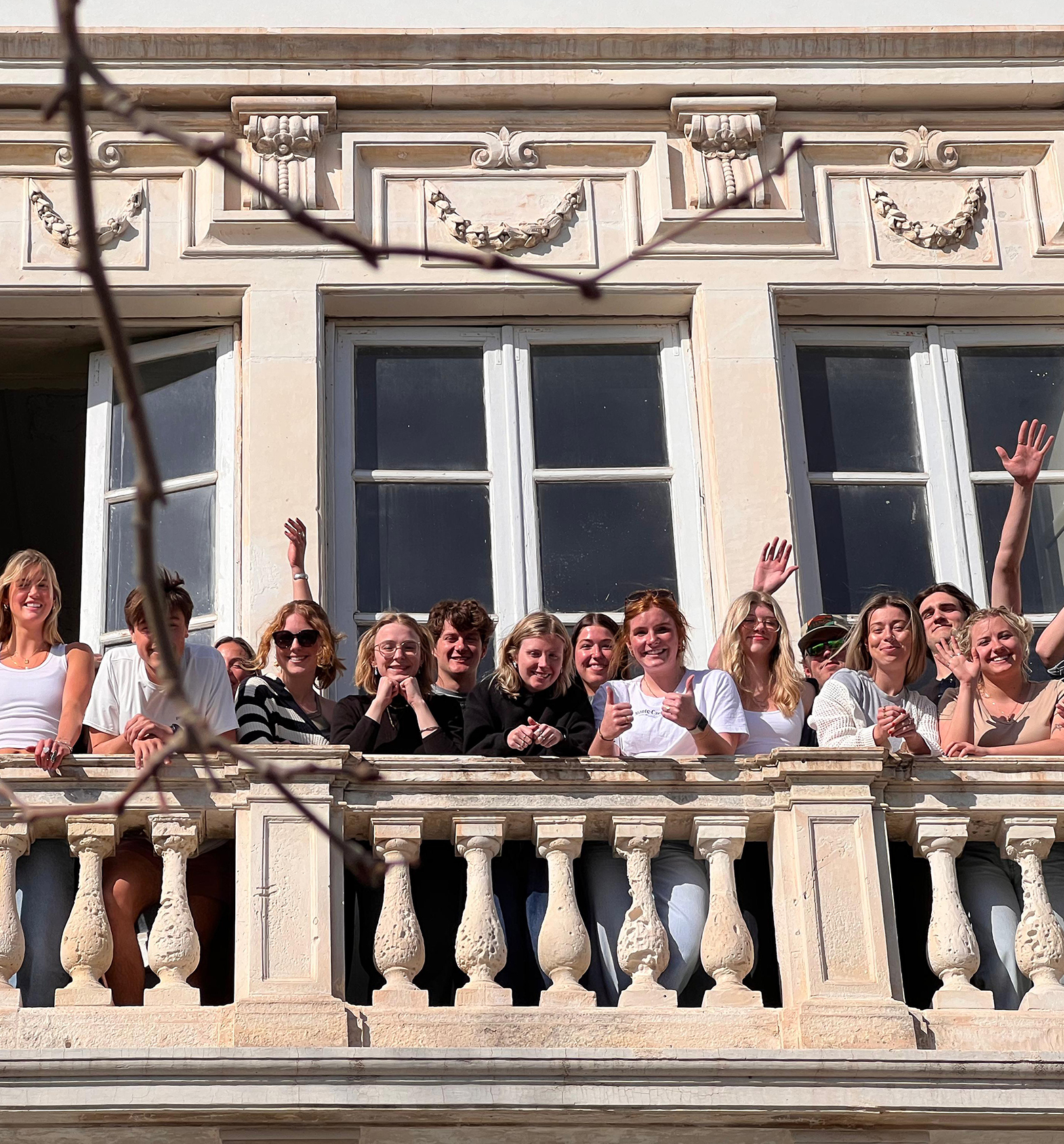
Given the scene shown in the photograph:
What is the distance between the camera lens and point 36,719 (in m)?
7.66

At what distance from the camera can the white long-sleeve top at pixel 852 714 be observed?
7.59m

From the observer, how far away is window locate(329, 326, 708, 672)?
9898mm

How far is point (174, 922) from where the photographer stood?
6969mm

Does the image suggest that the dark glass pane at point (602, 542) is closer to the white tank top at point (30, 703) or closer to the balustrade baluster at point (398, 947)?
the white tank top at point (30, 703)

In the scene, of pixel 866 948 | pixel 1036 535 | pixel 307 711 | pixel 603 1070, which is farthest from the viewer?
pixel 1036 535

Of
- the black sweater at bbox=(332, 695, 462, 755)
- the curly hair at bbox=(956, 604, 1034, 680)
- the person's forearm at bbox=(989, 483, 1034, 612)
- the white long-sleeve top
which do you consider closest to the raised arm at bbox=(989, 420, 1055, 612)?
the person's forearm at bbox=(989, 483, 1034, 612)

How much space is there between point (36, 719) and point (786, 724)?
8.71 ft

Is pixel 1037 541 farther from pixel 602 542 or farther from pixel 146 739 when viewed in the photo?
pixel 146 739

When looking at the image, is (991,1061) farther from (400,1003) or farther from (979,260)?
(979,260)

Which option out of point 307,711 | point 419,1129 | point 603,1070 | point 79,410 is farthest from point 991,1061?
point 79,410

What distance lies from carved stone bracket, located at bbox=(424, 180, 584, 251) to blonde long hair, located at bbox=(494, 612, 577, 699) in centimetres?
333

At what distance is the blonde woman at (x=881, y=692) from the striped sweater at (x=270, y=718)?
5.89ft

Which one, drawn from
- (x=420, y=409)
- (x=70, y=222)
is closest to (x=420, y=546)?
(x=420, y=409)

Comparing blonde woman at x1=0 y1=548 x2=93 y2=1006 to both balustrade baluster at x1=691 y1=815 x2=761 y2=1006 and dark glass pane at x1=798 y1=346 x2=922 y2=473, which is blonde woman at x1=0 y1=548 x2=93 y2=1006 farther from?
dark glass pane at x1=798 y1=346 x2=922 y2=473
